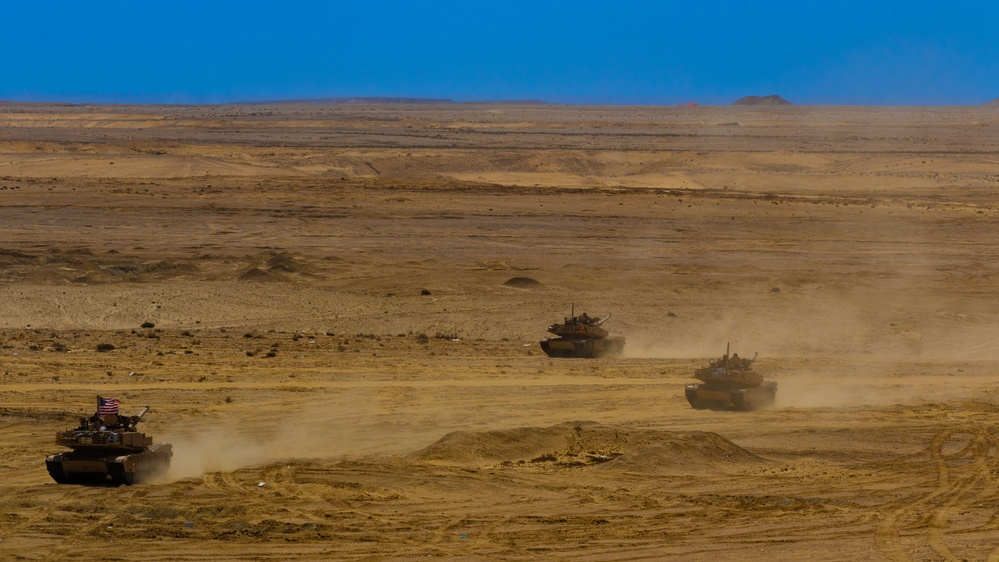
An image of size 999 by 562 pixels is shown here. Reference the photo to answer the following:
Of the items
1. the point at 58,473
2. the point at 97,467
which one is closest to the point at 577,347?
the point at 97,467

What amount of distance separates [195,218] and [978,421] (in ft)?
114

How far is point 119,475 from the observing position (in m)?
17.0

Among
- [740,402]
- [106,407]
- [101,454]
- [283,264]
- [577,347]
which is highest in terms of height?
[283,264]

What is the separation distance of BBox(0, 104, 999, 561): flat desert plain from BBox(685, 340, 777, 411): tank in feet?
1.11

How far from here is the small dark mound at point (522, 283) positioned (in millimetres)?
36219

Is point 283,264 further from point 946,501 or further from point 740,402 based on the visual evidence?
point 946,501

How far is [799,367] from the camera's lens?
28.0 meters

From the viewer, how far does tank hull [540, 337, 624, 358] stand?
2791 centimetres

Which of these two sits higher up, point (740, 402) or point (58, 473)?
point (740, 402)

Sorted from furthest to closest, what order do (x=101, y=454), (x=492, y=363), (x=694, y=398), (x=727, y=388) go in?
(x=492, y=363)
(x=694, y=398)
(x=727, y=388)
(x=101, y=454)

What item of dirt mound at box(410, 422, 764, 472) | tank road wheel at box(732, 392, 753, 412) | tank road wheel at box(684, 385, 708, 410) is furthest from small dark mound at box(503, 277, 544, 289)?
dirt mound at box(410, 422, 764, 472)

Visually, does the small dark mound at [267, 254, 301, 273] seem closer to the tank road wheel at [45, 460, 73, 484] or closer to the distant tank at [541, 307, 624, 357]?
the distant tank at [541, 307, 624, 357]

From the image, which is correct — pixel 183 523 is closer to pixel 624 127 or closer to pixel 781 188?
pixel 781 188

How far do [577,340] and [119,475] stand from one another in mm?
12855
